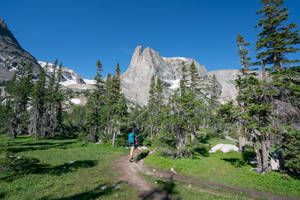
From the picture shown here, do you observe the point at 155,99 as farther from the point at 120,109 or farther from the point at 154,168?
the point at 154,168

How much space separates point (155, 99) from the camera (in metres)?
40.0

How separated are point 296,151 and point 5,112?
43.5 m

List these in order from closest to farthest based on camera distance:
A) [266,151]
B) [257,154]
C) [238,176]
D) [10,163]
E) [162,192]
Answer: [162,192], [10,163], [238,176], [266,151], [257,154]

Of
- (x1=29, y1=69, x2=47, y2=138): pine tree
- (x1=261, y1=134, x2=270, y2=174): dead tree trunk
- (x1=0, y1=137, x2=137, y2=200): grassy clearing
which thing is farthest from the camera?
→ (x1=29, y1=69, x2=47, y2=138): pine tree

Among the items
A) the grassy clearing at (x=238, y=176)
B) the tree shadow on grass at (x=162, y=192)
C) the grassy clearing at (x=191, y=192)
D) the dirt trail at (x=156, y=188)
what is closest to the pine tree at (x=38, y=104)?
the dirt trail at (x=156, y=188)

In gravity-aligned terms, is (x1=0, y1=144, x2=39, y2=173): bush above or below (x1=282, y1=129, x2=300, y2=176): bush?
below

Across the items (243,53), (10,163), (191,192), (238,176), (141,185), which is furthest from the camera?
(243,53)

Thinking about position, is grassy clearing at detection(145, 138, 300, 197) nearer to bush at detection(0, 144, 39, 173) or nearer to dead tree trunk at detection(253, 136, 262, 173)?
dead tree trunk at detection(253, 136, 262, 173)

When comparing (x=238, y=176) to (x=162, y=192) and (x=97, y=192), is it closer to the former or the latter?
(x=162, y=192)

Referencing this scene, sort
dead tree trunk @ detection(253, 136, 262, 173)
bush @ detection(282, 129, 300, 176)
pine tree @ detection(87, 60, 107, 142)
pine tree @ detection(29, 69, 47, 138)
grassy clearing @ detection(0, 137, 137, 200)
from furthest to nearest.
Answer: pine tree @ detection(29, 69, 47, 138), pine tree @ detection(87, 60, 107, 142), dead tree trunk @ detection(253, 136, 262, 173), bush @ detection(282, 129, 300, 176), grassy clearing @ detection(0, 137, 137, 200)

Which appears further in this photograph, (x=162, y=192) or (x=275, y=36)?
(x=275, y=36)

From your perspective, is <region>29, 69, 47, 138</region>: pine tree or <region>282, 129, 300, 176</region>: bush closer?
<region>282, 129, 300, 176</region>: bush

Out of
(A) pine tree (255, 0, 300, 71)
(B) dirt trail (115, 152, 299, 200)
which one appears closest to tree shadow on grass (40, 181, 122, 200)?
(B) dirt trail (115, 152, 299, 200)

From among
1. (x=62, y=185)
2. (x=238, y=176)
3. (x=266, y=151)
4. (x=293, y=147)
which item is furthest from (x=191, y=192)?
(x=293, y=147)
